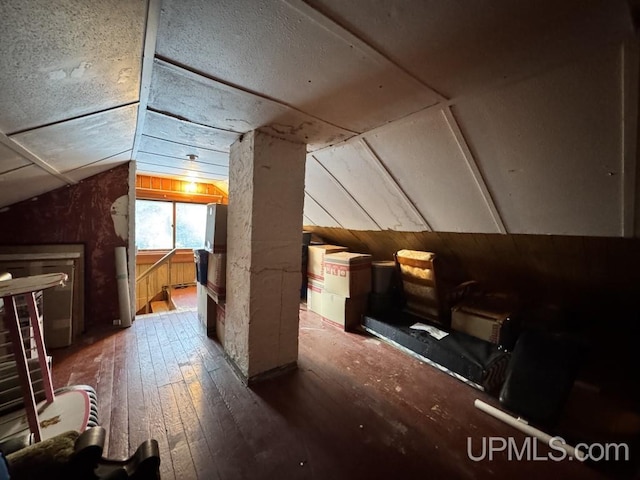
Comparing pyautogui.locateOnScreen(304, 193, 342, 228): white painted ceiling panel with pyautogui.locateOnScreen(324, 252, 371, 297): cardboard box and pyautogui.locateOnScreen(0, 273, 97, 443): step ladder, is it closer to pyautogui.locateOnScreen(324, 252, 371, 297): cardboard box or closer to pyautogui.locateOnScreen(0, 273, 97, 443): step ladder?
pyautogui.locateOnScreen(324, 252, 371, 297): cardboard box

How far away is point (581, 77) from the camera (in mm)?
1060

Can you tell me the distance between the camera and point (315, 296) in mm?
3377

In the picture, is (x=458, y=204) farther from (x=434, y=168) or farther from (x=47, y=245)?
(x=47, y=245)

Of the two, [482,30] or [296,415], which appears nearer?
[482,30]

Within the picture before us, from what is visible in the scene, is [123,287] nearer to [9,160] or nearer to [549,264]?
[9,160]

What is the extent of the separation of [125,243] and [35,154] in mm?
1646

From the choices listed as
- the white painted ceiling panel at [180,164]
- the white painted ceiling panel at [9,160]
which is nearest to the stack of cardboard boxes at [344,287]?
the white painted ceiling panel at [180,164]

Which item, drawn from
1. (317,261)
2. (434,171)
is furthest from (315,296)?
(434,171)

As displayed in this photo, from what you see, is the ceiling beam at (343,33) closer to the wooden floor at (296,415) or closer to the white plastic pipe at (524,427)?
the wooden floor at (296,415)

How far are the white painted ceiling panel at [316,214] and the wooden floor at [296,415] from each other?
5.50 ft

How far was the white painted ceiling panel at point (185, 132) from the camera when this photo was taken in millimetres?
1658

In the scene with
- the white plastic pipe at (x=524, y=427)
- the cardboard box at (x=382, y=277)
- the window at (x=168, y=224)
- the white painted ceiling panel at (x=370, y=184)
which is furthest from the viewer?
the window at (x=168, y=224)

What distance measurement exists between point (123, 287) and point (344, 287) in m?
2.52

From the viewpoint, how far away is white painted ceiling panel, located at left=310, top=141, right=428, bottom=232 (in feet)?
6.92
